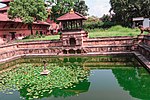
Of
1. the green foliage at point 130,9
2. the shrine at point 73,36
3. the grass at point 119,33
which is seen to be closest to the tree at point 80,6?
the green foliage at point 130,9

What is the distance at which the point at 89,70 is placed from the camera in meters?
15.1

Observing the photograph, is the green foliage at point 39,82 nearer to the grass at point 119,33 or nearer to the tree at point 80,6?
the grass at point 119,33

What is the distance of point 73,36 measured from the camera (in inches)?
846

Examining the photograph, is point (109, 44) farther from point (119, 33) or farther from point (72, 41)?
point (119, 33)

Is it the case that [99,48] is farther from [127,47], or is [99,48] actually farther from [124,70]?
[124,70]

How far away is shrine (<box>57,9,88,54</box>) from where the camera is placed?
21.3 metres

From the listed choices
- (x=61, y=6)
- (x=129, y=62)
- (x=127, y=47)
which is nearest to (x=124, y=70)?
(x=129, y=62)

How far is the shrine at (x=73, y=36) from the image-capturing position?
840 inches

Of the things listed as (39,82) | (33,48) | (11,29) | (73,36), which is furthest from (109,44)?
(11,29)

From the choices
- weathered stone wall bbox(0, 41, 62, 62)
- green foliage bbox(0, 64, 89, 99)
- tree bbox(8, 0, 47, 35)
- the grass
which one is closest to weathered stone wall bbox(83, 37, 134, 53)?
weathered stone wall bbox(0, 41, 62, 62)

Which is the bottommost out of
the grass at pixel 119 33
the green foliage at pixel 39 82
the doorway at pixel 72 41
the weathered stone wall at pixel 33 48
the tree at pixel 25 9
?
the green foliage at pixel 39 82

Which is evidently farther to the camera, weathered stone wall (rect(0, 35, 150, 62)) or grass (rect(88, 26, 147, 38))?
grass (rect(88, 26, 147, 38))

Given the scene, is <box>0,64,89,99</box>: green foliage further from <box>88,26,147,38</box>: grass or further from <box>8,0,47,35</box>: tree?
<box>8,0,47,35</box>: tree

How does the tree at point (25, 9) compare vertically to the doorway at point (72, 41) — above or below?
above
